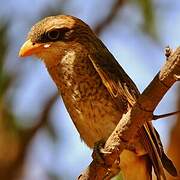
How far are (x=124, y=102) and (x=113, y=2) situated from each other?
2.20 m

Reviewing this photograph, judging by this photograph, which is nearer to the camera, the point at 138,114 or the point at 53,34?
the point at 138,114

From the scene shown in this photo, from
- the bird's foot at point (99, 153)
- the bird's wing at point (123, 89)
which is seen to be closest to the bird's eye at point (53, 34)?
the bird's wing at point (123, 89)

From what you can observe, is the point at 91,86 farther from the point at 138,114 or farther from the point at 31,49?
the point at 138,114

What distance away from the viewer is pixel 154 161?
11.9ft

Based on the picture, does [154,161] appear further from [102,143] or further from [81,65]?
[81,65]

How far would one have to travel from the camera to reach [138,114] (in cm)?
301

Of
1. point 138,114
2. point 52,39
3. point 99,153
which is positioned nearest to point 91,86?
point 52,39

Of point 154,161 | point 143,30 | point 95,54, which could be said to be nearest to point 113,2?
point 143,30

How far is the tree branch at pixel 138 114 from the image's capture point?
283 centimetres

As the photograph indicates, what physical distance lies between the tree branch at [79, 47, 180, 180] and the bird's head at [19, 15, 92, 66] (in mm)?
735

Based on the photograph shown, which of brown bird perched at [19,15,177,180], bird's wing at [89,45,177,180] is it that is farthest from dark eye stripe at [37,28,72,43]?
bird's wing at [89,45,177,180]

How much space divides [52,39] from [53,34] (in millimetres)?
42

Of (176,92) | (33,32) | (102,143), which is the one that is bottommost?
(176,92)

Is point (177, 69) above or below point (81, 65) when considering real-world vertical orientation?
above
